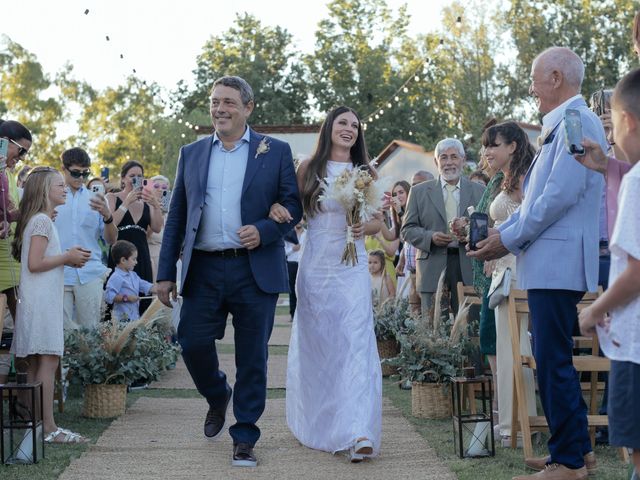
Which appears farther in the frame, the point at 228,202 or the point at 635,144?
the point at 228,202

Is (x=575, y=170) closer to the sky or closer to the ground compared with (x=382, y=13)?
closer to the ground

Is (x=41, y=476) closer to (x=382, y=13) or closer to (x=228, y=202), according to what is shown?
(x=228, y=202)

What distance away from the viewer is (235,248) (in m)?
6.92

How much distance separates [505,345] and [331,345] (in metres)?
1.17

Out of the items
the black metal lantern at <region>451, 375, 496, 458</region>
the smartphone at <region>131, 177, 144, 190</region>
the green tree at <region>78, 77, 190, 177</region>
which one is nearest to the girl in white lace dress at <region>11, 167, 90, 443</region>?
the black metal lantern at <region>451, 375, 496, 458</region>

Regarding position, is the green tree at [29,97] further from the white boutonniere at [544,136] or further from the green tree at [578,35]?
the white boutonniere at [544,136]

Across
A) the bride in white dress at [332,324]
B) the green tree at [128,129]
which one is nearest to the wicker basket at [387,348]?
the bride in white dress at [332,324]

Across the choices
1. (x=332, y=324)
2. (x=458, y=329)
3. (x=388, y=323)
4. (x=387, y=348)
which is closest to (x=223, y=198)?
(x=332, y=324)

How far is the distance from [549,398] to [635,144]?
221cm

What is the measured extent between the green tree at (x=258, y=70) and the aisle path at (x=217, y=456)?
57807 millimetres

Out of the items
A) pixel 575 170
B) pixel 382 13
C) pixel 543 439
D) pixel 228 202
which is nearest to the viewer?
pixel 575 170

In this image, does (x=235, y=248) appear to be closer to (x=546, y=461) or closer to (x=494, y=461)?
(x=494, y=461)

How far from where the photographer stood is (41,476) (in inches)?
247

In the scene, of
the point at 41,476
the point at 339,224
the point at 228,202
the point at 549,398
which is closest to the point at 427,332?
the point at 339,224
